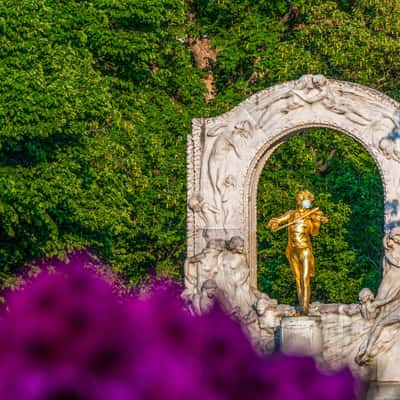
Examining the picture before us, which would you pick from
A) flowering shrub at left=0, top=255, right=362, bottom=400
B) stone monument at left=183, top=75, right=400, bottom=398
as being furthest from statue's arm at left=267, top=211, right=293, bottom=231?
flowering shrub at left=0, top=255, right=362, bottom=400

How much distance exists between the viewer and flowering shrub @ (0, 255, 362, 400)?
180 centimetres

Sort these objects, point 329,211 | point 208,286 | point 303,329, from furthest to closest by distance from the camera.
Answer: point 329,211 → point 208,286 → point 303,329

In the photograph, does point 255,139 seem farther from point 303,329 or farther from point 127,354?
point 127,354

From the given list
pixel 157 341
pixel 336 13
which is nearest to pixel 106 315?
pixel 157 341

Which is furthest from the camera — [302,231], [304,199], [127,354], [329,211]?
[329,211]

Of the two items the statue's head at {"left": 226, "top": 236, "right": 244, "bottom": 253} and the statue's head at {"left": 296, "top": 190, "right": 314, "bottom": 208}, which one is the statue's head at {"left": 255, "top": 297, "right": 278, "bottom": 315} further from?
the statue's head at {"left": 296, "top": 190, "right": 314, "bottom": 208}

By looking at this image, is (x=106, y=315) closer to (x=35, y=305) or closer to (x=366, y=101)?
(x=35, y=305)

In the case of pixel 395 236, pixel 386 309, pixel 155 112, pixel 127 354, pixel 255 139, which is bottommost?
pixel 127 354

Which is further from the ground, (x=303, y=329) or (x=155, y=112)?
(x=155, y=112)

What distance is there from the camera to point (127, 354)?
1.85 metres

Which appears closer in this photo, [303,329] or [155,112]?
[303,329]

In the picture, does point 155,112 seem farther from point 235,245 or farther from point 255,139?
point 235,245

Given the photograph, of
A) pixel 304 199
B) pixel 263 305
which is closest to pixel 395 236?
pixel 304 199

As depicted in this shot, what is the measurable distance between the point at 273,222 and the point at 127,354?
16505 mm
